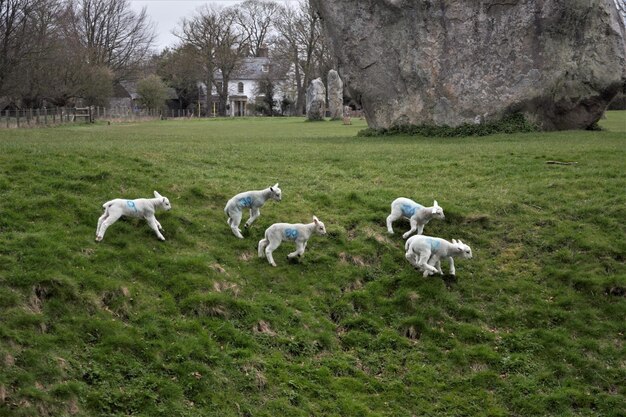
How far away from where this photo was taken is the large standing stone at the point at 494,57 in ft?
87.2

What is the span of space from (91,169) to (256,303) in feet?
19.2

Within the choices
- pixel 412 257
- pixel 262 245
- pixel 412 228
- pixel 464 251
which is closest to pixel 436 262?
pixel 412 257

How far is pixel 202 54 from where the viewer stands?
304ft

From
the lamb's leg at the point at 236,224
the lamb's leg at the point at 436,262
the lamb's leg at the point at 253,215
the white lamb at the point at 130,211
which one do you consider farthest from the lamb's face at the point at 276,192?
the lamb's leg at the point at 436,262

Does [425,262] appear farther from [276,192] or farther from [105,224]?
[105,224]

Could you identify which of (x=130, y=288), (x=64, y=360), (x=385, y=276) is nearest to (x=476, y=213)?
(x=385, y=276)

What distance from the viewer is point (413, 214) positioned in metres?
14.1

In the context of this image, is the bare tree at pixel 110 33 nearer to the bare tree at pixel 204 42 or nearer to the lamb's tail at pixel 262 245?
the bare tree at pixel 204 42

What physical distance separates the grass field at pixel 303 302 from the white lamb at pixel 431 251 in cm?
41

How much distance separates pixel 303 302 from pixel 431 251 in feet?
7.75

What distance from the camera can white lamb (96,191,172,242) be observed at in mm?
12302

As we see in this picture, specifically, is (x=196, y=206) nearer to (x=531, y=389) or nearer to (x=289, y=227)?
(x=289, y=227)

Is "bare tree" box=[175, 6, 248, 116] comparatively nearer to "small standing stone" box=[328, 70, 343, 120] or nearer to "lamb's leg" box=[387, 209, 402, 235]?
"small standing stone" box=[328, 70, 343, 120]

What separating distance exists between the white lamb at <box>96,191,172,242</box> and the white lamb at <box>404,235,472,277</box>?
14.4ft
